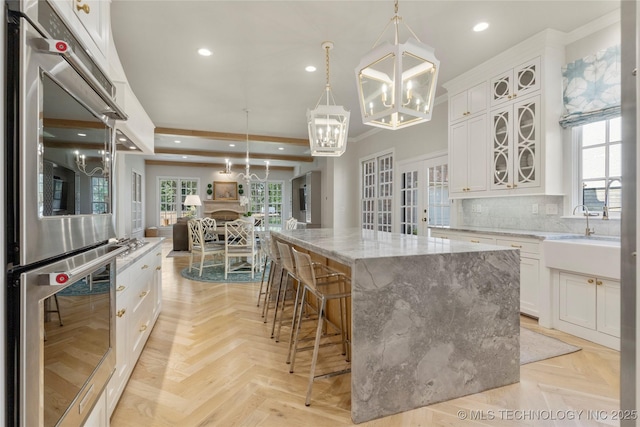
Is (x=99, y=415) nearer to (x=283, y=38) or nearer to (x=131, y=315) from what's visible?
(x=131, y=315)

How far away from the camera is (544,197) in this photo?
336 centimetres

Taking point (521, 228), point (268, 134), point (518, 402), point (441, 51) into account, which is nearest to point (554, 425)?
point (518, 402)

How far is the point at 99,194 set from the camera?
1.19m

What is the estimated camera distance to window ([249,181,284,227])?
39.9 feet

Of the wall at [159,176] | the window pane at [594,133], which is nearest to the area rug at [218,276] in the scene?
the window pane at [594,133]

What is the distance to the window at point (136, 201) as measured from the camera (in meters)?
8.47

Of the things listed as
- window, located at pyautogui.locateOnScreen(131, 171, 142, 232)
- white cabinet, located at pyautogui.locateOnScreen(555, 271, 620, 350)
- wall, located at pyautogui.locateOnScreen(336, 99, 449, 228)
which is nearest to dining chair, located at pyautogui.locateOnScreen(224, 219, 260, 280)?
wall, located at pyautogui.locateOnScreen(336, 99, 449, 228)

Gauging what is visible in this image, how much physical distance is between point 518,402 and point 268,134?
6495 mm

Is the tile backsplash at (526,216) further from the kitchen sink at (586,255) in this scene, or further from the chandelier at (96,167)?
the chandelier at (96,167)

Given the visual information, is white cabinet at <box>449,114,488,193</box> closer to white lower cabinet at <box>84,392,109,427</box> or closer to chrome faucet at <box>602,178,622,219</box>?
chrome faucet at <box>602,178,622,219</box>

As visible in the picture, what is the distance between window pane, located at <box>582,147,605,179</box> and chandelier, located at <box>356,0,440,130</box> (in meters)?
2.19

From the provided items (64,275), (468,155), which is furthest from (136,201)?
(64,275)

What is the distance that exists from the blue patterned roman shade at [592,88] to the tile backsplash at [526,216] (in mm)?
828

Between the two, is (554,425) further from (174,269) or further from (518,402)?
(174,269)
